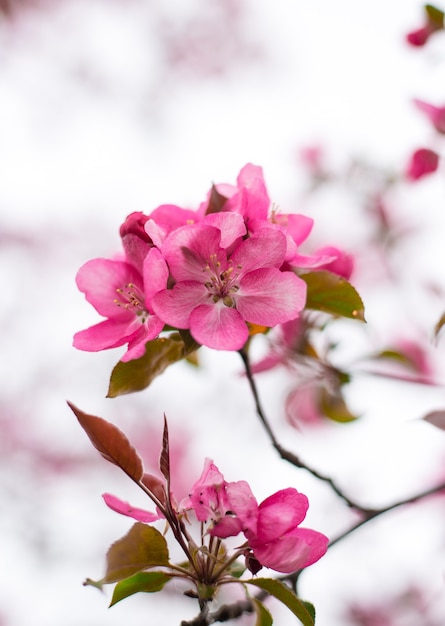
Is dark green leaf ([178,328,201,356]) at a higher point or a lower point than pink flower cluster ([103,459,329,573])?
higher

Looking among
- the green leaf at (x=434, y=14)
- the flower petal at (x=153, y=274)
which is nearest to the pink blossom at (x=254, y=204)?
the flower petal at (x=153, y=274)

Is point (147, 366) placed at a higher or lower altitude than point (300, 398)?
higher

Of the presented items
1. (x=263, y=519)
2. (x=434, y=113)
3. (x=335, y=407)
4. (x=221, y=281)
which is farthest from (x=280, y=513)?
(x=434, y=113)

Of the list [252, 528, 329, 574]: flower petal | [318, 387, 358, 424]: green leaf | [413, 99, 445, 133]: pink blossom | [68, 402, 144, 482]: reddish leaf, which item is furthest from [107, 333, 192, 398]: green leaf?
[413, 99, 445, 133]: pink blossom

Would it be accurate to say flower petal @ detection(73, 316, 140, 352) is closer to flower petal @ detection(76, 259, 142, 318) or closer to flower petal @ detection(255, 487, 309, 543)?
flower petal @ detection(76, 259, 142, 318)

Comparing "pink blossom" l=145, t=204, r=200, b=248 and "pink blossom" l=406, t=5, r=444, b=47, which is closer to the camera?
"pink blossom" l=145, t=204, r=200, b=248

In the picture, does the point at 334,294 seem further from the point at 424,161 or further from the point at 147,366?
the point at 424,161

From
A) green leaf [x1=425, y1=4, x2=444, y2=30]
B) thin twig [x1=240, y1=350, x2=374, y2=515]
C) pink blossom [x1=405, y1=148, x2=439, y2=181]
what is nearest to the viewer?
thin twig [x1=240, y1=350, x2=374, y2=515]
